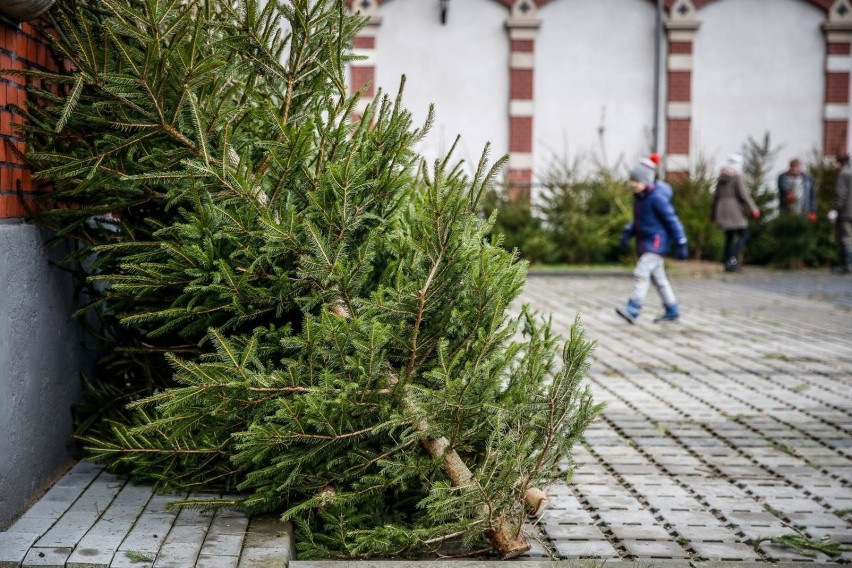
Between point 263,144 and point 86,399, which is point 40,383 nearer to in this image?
point 86,399

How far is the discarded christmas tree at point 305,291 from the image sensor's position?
415 centimetres

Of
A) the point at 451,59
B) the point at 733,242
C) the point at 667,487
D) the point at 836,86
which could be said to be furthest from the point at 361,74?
the point at 667,487

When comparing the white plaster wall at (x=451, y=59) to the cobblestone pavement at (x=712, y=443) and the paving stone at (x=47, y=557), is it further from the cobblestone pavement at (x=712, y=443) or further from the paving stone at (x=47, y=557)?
the paving stone at (x=47, y=557)

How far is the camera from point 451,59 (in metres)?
23.2

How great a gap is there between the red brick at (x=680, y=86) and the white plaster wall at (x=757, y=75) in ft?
0.60

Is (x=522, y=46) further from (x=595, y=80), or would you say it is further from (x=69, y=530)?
(x=69, y=530)

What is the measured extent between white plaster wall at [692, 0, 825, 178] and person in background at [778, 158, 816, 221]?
11.2 feet

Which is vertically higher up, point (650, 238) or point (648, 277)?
point (650, 238)

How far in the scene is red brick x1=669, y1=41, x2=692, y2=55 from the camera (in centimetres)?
2342

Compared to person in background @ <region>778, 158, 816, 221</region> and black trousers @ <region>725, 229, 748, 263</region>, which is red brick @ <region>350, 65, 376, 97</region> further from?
person in background @ <region>778, 158, 816, 221</region>

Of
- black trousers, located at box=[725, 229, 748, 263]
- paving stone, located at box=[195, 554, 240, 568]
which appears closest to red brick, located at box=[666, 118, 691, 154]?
black trousers, located at box=[725, 229, 748, 263]

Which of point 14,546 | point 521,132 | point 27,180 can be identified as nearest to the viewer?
point 14,546

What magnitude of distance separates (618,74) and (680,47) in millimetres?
1448

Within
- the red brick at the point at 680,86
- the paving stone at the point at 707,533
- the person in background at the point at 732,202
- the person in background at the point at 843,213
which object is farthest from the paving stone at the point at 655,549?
the red brick at the point at 680,86
